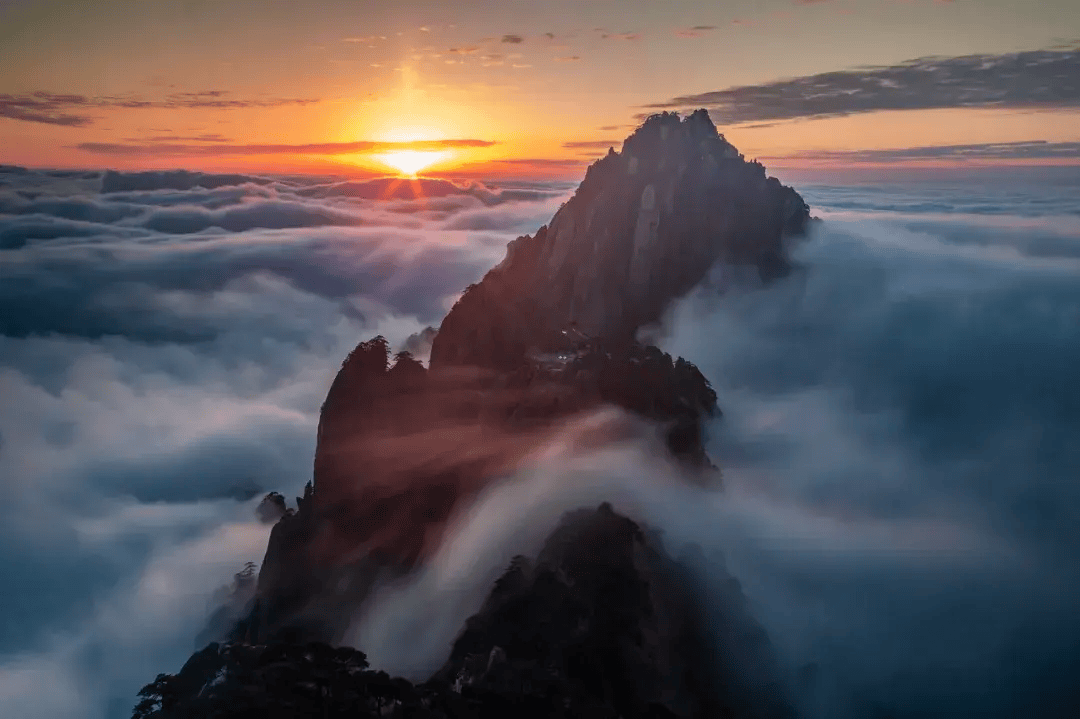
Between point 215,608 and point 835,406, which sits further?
point 835,406

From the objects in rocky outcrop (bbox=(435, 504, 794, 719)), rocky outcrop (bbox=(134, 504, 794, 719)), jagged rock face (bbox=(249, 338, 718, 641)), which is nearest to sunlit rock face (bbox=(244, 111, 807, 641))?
jagged rock face (bbox=(249, 338, 718, 641))

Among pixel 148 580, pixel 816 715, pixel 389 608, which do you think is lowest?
pixel 148 580

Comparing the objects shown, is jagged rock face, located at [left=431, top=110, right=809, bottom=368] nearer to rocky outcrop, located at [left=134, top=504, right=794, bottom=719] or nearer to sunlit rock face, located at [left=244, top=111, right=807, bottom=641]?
sunlit rock face, located at [left=244, top=111, right=807, bottom=641]

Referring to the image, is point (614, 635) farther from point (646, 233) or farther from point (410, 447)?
point (646, 233)

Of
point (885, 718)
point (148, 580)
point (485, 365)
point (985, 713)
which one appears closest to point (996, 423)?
point (985, 713)

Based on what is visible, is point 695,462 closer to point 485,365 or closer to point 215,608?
point 485,365

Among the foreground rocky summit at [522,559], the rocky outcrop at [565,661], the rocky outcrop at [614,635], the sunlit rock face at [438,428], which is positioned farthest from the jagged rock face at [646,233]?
the rocky outcrop at [565,661]
